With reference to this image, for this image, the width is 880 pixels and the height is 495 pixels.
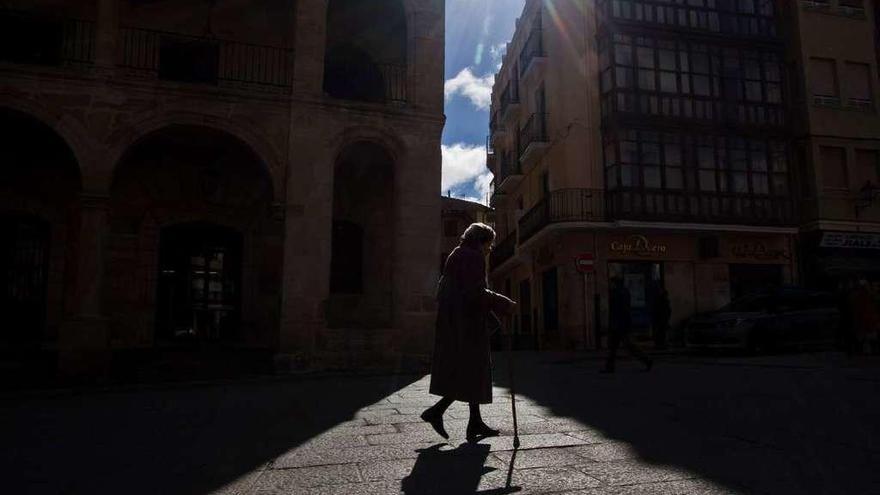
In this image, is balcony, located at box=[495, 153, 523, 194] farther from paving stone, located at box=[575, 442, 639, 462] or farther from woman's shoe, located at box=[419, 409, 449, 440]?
paving stone, located at box=[575, 442, 639, 462]

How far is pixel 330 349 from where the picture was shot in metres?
11.1

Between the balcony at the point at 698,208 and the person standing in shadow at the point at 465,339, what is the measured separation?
17.2 m

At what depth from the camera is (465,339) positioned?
479 centimetres

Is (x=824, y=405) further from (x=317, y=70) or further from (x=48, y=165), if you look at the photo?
(x=48, y=165)

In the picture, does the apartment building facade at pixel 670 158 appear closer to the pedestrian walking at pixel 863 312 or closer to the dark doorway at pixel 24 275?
the pedestrian walking at pixel 863 312

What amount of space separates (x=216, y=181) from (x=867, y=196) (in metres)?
21.9

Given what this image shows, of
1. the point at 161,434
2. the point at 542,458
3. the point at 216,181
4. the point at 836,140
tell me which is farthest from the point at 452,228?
the point at 542,458

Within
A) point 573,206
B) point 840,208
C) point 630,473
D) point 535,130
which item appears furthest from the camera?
point 535,130

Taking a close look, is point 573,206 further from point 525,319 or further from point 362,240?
point 362,240

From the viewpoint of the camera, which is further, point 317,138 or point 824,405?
point 317,138

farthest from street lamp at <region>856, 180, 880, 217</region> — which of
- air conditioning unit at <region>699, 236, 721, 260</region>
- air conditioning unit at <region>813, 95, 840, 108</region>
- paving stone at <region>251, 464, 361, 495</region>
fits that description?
paving stone at <region>251, 464, 361, 495</region>

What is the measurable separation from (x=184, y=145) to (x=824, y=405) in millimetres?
11568

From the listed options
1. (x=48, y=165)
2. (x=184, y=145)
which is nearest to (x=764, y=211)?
(x=184, y=145)

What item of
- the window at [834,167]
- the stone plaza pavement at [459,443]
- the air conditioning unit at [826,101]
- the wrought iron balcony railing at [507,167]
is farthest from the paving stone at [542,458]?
the wrought iron balcony railing at [507,167]
